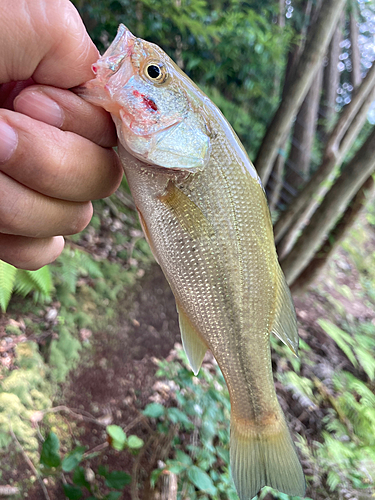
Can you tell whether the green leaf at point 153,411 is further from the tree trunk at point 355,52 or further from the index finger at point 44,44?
the tree trunk at point 355,52

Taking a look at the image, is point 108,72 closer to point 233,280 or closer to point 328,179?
point 233,280

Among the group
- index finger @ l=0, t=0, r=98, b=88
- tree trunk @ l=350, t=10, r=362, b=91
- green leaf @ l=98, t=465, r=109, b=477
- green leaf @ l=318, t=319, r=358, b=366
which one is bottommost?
green leaf @ l=98, t=465, r=109, b=477

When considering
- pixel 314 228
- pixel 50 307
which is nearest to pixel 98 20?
pixel 50 307

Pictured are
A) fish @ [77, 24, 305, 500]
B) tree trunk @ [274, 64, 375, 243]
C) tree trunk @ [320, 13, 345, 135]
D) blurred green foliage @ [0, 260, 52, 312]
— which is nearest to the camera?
fish @ [77, 24, 305, 500]

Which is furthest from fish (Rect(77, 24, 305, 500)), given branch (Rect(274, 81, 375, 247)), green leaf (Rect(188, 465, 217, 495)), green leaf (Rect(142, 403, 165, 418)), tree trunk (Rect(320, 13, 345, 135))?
tree trunk (Rect(320, 13, 345, 135))

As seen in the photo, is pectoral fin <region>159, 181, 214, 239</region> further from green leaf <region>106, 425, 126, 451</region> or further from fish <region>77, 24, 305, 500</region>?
green leaf <region>106, 425, 126, 451</region>

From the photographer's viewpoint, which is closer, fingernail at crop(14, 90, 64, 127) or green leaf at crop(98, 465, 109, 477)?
fingernail at crop(14, 90, 64, 127)

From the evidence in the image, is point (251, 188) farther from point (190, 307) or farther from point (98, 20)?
point (98, 20)
